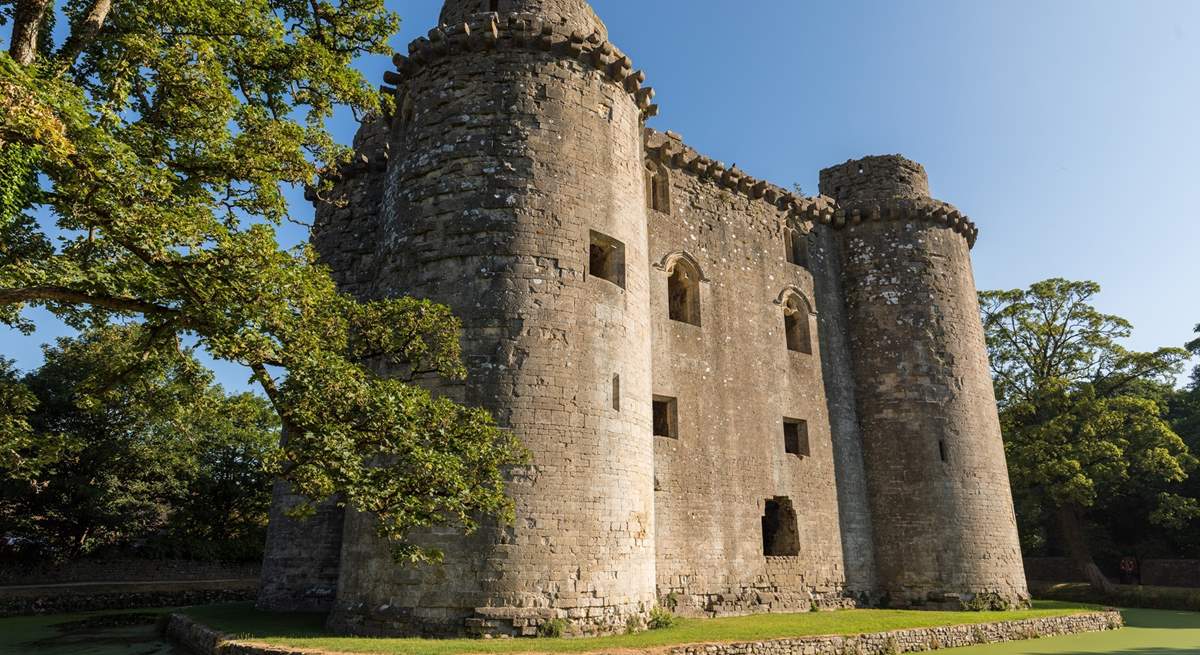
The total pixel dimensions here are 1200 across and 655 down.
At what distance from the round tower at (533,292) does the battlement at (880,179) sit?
9.20 m

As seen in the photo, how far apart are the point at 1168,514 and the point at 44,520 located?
3642cm

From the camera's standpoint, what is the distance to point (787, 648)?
10.9 metres

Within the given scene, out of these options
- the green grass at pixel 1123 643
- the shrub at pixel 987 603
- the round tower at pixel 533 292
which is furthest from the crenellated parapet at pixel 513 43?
the shrub at pixel 987 603

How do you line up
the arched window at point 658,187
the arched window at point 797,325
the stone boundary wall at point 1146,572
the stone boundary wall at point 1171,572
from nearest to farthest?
the arched window at point 658,187
the arched window at point 797,325
the stone boundary wall at point 1171,572
the stone boundary wall at point 1146,572

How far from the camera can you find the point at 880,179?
2170 cm

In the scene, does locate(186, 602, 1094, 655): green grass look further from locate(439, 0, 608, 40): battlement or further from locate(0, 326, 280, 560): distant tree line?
locate(439, 0, 608, 40): battlement

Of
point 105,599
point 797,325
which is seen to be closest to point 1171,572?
point 797,325

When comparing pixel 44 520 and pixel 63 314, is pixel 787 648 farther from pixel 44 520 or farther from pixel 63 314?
pixel 44 520

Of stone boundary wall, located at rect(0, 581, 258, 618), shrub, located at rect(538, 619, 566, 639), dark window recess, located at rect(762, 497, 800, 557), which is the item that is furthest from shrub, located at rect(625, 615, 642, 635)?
stone boundary wall, located at rect(0, 581, 258, 618)

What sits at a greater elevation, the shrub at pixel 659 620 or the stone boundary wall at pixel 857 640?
the shrub at pixel 659 620

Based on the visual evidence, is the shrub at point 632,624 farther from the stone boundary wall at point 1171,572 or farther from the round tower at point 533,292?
the stone boundary wall at point 1171,572

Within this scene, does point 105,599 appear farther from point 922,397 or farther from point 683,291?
point 922,397

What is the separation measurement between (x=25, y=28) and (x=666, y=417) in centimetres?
1196

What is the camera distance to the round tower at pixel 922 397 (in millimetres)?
17703
